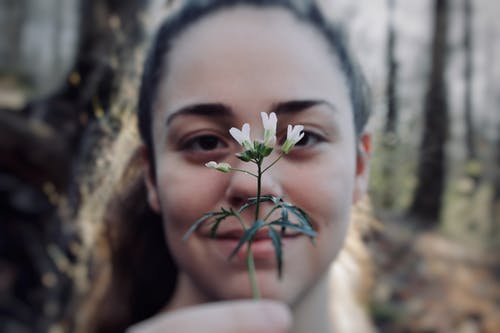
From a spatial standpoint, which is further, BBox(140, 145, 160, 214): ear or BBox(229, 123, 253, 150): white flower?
BBox(140, 145, 160, 214): ear

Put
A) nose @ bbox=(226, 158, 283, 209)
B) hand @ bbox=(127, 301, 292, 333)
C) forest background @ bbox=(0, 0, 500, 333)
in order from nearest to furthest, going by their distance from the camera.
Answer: hand @ bbox=(127, 301, 292, 333), nose @ bbox=(226, 158, 283, 209), forest background @ bbox=(0, 0, 500, 333)

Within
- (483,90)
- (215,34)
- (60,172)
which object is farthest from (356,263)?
(483,90)

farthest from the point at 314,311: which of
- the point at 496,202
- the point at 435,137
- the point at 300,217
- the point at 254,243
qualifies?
the point at 496,202

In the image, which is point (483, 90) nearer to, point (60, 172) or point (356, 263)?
point (356, 263)

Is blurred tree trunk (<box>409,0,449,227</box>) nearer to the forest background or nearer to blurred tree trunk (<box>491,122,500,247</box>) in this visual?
the forest background

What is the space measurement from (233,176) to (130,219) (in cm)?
34

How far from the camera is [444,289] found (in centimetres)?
121

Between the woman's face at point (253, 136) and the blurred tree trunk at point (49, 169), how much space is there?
0.43 m

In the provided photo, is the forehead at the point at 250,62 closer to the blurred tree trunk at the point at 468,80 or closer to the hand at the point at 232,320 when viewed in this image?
the hand at the point at 232,320

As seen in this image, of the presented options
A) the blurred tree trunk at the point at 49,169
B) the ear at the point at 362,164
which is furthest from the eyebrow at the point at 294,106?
the blurred tree trunk at the point at 49,169

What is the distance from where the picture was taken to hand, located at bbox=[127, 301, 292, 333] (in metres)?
0.23

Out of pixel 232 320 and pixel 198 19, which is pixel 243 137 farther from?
pixel 198 19

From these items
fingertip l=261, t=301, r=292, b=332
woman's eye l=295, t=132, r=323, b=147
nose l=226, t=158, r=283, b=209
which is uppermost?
woman's eye l=295, t=132, r=323, b=147

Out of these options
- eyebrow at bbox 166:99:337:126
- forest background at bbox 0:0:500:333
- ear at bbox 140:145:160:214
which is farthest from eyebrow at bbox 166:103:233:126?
forest background at bbox 0:0:500:333
